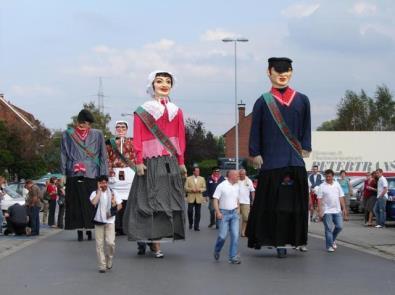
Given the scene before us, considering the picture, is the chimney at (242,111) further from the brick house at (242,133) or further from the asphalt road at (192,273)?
the asphalt road at (192,273)

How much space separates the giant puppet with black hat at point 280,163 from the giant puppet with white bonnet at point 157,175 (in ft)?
4.38

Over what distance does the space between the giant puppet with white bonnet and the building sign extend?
2858cm

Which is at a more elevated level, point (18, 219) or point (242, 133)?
point (242, 133)

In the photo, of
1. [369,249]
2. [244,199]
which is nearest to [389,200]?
[244,199]

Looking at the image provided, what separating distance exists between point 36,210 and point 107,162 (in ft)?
8.73

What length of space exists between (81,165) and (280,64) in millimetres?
5464

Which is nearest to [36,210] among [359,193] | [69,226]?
[69,226]

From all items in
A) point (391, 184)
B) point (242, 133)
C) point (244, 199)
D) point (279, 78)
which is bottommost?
point (244, 199)

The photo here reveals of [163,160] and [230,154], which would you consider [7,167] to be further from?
[230,154]

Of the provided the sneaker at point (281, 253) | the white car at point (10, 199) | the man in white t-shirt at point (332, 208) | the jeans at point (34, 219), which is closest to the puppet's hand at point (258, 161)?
the sneaker at point (281, 253)

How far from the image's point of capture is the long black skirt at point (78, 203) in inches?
667

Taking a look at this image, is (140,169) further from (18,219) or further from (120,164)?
(18,219)

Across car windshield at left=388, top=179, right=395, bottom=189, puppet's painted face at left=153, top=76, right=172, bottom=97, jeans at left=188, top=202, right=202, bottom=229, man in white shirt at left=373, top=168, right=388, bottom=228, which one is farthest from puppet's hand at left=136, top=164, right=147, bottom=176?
car windshield at left=388, top=179, right=395, bottom=189

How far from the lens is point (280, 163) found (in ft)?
44.5
